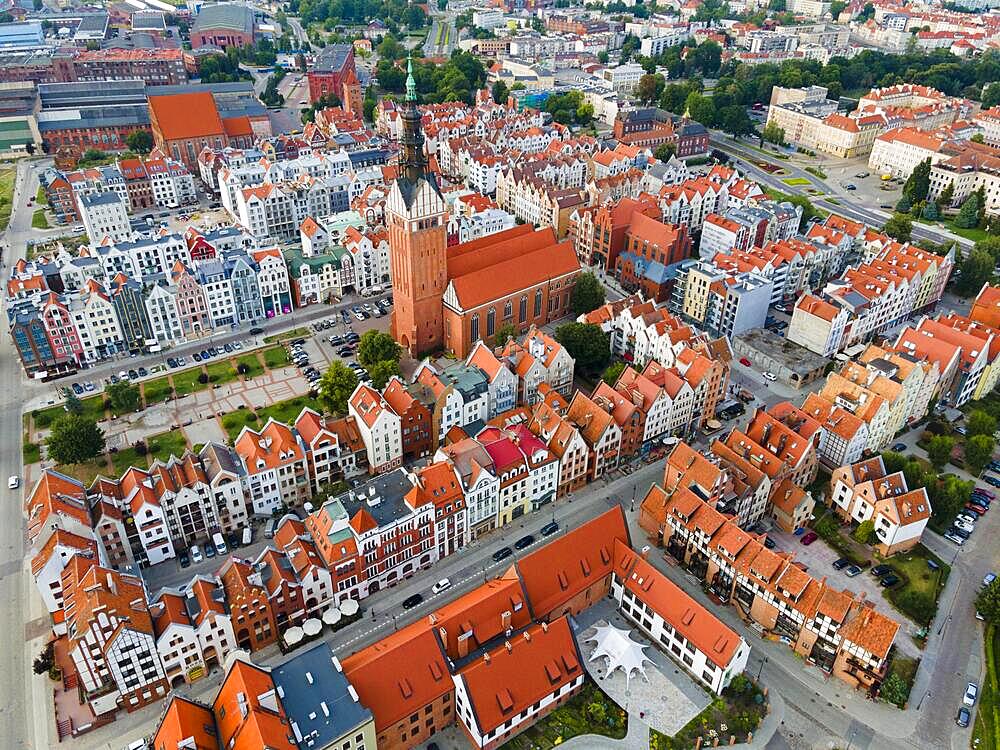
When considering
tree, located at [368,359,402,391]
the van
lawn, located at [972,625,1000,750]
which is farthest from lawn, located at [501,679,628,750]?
tree, located at [368,359,402,391]

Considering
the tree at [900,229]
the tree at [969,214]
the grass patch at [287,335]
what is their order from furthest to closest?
the tree at [969,214]
the tree at [900,229]
the grass patch at [287,335]

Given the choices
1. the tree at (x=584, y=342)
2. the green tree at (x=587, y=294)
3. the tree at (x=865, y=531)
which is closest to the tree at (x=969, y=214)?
the green tree at (x=587, y=294)

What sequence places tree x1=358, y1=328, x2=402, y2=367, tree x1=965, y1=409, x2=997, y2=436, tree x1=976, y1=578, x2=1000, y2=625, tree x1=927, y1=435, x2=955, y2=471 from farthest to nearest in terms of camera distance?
tree x1=358, y1=328, x2=402, y2=367 → tree x1=965, y1=409, x2=997, y2=436 → tree x1=927, y1=435, x2=955, y2=471 → tree x1=976, y1=578, x2=1000, y2=625

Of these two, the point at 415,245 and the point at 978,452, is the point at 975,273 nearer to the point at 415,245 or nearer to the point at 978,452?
the point at 978,452

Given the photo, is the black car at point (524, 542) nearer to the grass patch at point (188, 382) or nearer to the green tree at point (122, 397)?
the grass patch at point (188, 382)

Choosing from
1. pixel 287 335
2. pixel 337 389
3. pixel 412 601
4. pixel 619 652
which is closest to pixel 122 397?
pixel 287 335

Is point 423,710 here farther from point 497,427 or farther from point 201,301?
point 201,301

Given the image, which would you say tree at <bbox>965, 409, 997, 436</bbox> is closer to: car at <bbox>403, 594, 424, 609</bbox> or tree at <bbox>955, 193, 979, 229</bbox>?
car at <bbox>403, 594, 424, 609</bbox>

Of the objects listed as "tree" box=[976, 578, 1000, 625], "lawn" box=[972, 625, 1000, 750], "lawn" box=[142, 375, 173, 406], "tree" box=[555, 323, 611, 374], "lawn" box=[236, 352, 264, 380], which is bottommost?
"lawn" box=[972, 625, 1000, 750]
